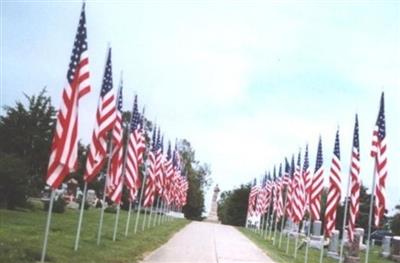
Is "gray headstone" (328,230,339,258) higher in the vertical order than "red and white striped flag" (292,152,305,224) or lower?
lower

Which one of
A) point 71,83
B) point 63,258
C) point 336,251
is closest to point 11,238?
point 63,258

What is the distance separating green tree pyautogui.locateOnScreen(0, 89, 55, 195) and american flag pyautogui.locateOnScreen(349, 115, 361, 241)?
21670mm

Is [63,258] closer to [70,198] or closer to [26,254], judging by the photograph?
[26,254]

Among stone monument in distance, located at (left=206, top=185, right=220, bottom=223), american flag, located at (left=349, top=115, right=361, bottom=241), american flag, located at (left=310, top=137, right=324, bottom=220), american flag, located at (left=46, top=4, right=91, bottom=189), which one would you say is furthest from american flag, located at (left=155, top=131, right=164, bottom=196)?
stone monument in distance, located at (left=206, top=185, right=220, bottom=223)

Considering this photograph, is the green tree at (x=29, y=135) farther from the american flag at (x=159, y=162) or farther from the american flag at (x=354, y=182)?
the american flag at (x=354, y=182)

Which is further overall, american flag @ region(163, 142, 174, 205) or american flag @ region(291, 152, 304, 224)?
american flag @ region(163, 142, 174, 205)

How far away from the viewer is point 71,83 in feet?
47.0

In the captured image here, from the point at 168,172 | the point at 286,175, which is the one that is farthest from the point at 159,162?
the point at 286,175

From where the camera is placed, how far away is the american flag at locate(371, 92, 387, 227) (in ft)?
69.7

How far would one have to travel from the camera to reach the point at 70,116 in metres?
14.0

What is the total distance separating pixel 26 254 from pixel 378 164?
11.5m

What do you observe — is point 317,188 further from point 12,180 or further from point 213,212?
point 213,212

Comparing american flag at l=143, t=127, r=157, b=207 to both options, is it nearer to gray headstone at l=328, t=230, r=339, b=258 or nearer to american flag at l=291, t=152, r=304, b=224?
american flag at l=291, t=152, r=304, b=224

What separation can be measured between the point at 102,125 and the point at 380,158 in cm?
885
